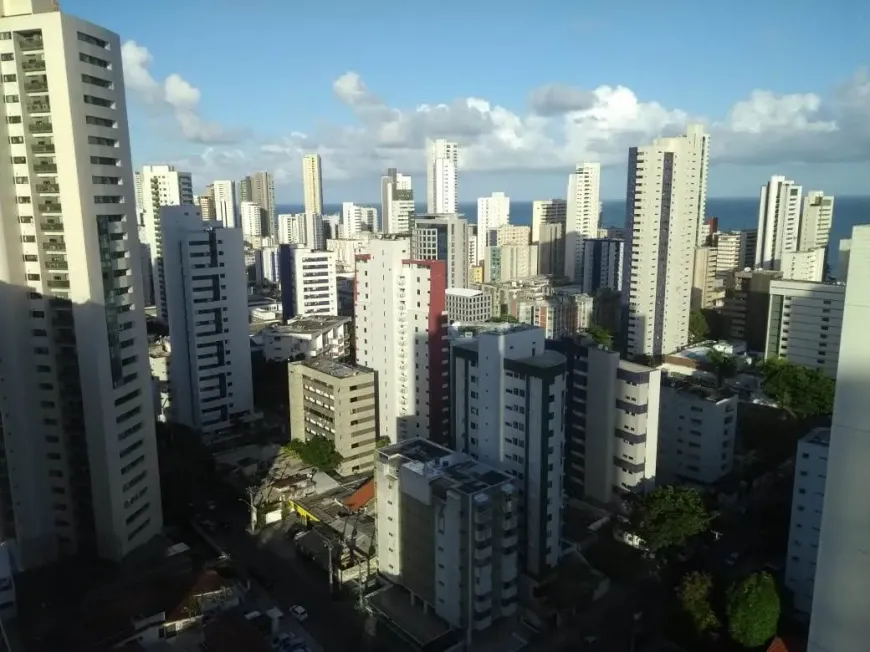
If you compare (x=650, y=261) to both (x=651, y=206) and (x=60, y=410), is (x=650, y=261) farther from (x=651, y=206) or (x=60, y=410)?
(x=60, y=410)

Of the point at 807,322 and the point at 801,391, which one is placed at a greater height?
the point at 807,322

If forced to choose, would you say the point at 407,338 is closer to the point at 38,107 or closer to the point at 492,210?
the point at 38,107

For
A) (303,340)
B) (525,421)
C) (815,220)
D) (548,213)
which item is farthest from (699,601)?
(548,213)

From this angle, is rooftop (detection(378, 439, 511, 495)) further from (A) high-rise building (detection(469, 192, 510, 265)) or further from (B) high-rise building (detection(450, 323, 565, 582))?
(A) high-rise building (detection(469, 192, 510, 265))

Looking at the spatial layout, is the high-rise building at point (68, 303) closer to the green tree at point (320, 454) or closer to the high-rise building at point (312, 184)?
the green tree at point (320, 454)

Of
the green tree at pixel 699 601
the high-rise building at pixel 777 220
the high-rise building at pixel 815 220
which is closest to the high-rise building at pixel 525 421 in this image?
the green tree at pixel 699 601

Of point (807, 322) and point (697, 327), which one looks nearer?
point (807, 322)

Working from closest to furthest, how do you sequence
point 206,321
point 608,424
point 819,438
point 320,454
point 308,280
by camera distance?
point 819,438, point 608,424, point 320,454, point 206,321, point 308,280
